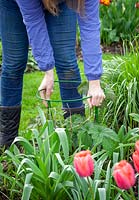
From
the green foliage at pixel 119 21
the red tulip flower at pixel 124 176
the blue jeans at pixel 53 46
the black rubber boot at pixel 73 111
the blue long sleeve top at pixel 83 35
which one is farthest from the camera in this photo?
the green foliage at pixel 119 21

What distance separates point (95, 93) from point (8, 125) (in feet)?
3.17

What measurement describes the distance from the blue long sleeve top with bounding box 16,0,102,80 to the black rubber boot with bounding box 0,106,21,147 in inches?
29.6

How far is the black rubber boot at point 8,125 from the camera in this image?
3555 millimetres

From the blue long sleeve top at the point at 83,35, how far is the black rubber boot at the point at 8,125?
0.75 metres

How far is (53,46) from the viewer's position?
3178mm

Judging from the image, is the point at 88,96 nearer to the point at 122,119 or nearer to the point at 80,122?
the point at 80,122

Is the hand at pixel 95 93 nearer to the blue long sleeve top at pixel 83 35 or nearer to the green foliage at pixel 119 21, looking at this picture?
the blue long sleeve top at pixel 83 35

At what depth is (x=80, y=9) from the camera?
2.70m

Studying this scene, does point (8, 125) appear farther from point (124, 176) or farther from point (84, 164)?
point (124, 176)

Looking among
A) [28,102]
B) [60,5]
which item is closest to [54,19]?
[60,5]

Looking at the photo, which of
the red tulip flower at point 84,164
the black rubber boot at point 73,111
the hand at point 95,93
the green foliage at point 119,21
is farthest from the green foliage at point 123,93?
the green foliage at point 119,21

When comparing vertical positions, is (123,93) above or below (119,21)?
below

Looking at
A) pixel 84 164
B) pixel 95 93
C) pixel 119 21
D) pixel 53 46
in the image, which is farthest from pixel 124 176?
pixel 119 21

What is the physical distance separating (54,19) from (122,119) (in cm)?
81
